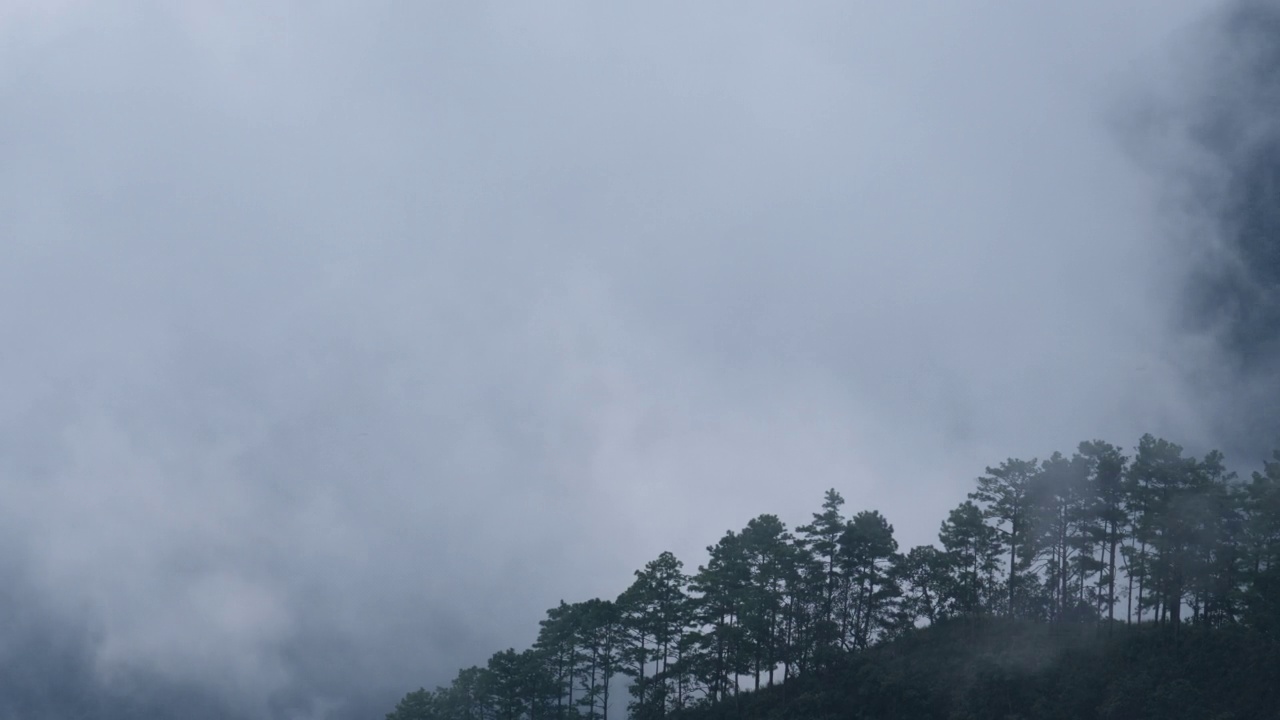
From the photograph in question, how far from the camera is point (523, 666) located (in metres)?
93.6

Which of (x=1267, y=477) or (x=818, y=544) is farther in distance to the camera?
(x=818, y=544)

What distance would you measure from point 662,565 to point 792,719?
52.9ft

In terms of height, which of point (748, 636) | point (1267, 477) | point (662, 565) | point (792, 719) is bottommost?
point (792, 719)

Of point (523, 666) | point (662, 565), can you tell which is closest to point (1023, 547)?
point (662, 565)

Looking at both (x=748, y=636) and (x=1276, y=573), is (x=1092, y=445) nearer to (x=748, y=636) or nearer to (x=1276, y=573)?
(x=1276, y=573)

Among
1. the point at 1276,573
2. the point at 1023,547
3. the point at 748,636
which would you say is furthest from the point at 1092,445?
the point at 748,636

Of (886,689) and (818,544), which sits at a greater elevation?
(818,544)

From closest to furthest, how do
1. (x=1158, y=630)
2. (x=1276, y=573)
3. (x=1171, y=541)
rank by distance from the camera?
1. (x=1276, y=573)
2. (x=1171, y=541)
3. (x=1158, y=630)

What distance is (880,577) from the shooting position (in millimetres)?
83812

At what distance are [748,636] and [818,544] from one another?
924 cm

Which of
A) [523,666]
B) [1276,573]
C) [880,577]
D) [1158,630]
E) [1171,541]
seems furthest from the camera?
[523,666]

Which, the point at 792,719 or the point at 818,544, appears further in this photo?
the point at 818,544

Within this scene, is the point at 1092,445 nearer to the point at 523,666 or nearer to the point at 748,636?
the point at 748,636

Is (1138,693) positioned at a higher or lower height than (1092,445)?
lower
